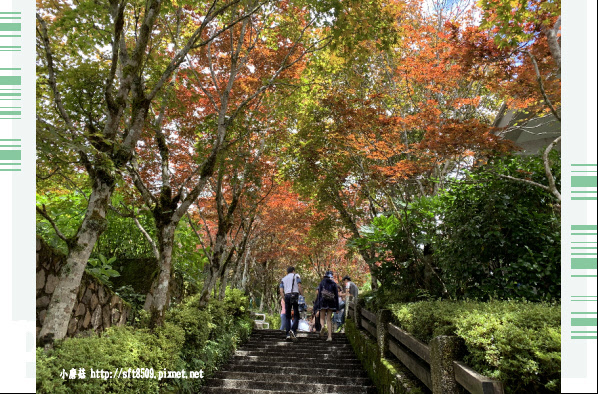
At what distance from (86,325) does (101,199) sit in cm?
289

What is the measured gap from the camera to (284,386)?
5.80 m

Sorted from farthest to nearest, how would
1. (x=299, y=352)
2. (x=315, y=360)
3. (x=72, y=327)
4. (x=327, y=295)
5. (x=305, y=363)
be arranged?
(x=327, y=295), (x=299, y=352), (x=315, y=360), (x=305, y=363), (x=72, y=327)

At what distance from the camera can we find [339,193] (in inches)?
424

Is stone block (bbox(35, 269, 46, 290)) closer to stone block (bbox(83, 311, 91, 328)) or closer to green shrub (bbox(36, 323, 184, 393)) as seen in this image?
stone block (bbox(83, 311, 91, 328))

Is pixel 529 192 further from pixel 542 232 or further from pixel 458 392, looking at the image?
pixel 458 392

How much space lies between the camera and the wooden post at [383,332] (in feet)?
18.3

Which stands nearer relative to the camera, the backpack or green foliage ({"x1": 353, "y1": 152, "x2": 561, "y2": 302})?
Result: green foliage ({"x1": 353, "y1": 152, "x2": 561, "y2": 302})

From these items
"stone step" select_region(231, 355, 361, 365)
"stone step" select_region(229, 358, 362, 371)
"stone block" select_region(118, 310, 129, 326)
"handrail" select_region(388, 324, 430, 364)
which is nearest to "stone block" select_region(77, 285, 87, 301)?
"stone block" select_region(118, 310, 129, 326)

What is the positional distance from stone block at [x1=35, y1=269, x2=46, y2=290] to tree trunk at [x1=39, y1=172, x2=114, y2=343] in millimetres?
1685

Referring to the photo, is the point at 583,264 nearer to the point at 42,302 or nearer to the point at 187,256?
the point at 42,302

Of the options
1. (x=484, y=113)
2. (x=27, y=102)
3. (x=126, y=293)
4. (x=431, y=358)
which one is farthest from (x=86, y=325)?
(x=484, y=113)

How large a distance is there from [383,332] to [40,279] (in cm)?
507

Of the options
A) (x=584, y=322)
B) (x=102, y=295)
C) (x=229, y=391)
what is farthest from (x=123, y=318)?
(x=584, y=322)

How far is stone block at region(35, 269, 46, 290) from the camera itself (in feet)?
15.6
